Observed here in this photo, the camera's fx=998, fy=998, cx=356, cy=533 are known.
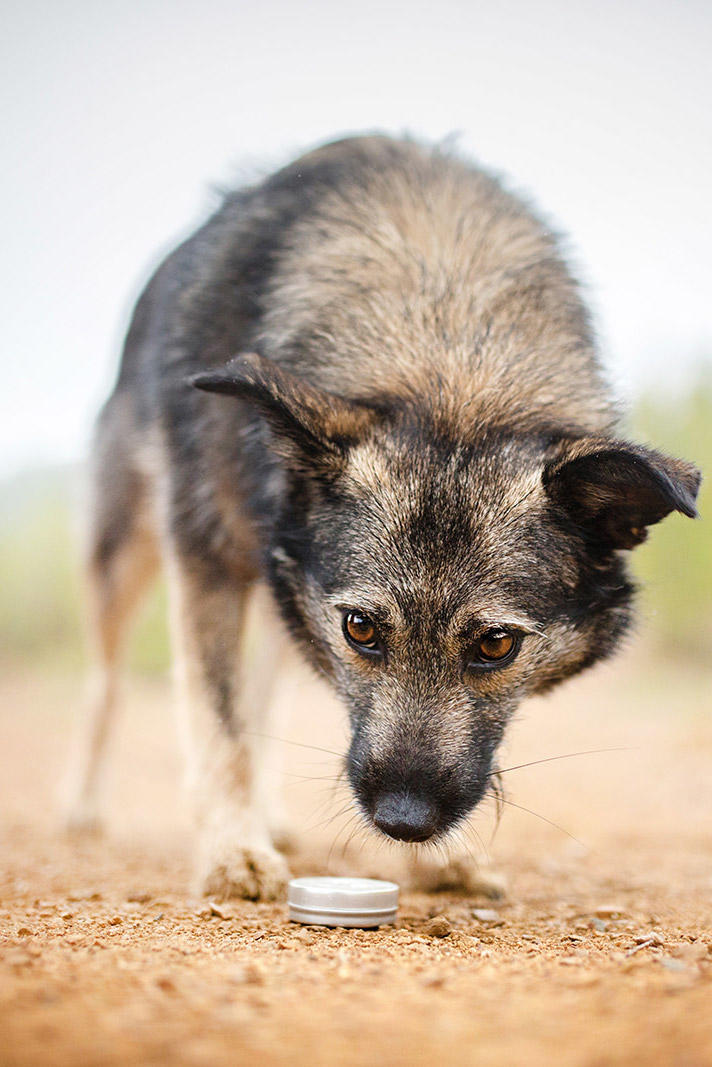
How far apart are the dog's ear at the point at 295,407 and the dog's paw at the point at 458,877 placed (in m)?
1.58

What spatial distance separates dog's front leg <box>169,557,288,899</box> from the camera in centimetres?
354

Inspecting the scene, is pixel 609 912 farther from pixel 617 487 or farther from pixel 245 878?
pixel 617 487

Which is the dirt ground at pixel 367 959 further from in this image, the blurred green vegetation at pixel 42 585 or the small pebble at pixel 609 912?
the blurred green vegetation at pixel 42 585

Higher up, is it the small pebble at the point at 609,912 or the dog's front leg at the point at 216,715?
the dog's front leg at the point at 216,715

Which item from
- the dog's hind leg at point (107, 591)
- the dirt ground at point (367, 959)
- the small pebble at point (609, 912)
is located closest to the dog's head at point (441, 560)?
the dirt ground at point (367, 959)

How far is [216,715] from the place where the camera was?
3809 mm

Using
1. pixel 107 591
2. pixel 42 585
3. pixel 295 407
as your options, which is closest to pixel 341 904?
pixel 295 407

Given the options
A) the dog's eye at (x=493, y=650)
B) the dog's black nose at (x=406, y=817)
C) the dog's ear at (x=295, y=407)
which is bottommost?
the dog's black nose at (x=406, y=817)

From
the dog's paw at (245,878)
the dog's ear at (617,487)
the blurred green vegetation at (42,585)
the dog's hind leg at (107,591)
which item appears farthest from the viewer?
the blurred green vegetation at (42,585)

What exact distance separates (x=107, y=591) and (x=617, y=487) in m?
3.34

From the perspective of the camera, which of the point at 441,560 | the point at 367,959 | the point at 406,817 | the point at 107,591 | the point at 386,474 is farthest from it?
the point at 107,591

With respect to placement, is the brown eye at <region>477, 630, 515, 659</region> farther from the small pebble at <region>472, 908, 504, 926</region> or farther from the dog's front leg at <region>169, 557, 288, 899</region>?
the dog's front leg at <region>169, 557, 288, 899</region>

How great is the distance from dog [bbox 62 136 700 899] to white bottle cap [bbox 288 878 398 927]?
0.74 ft

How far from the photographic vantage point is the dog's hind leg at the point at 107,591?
5332 millimetres
